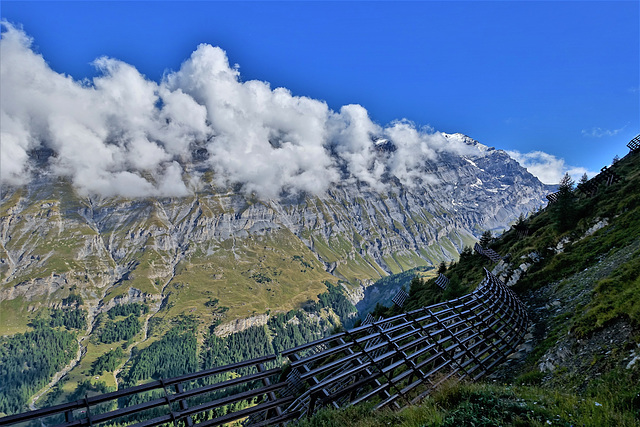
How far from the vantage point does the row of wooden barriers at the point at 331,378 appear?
746 cm

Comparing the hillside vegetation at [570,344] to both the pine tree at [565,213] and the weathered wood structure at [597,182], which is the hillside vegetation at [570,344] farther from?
the weathered wood structure at [597,182]

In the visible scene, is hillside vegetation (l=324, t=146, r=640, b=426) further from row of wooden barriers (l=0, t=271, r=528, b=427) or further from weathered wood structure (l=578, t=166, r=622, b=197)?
weathered wood structure (l=578, t=166, r=622, b=197)

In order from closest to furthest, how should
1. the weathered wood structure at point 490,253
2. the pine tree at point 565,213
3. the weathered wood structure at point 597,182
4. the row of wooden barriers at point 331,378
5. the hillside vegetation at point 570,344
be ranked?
the hillside vegetation at point 570,344, the row of wooden barriers at point 331,378, the pine tree at point 565,213, the weathered wood structure at point 597,182, the weathered wood structure at point 490,253

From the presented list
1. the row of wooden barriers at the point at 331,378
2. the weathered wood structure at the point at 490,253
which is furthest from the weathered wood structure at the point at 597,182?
the row of wooden barriers at the point at 331,378

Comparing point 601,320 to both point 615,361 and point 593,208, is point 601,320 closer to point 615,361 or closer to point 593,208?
point 615,361

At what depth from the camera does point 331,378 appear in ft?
31.1

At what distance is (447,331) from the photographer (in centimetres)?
1434

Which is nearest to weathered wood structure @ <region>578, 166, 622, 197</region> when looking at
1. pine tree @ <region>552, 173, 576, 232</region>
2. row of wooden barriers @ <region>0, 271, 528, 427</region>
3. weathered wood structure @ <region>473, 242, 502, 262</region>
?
pine tree @ <region>552, 173, 576, 232</region>

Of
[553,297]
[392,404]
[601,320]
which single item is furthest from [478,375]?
[553,297]

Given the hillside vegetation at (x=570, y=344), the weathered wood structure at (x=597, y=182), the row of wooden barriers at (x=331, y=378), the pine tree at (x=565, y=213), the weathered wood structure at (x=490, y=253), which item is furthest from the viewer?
the weathered wood structure at (x=490, y=253)

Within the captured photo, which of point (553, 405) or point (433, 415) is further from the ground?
point (433, 415)

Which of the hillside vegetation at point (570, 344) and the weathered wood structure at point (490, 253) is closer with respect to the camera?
the hillside vegetation at point (570, 344)

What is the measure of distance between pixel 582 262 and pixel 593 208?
542 inches

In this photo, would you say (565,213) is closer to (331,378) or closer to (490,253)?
(490,253)
